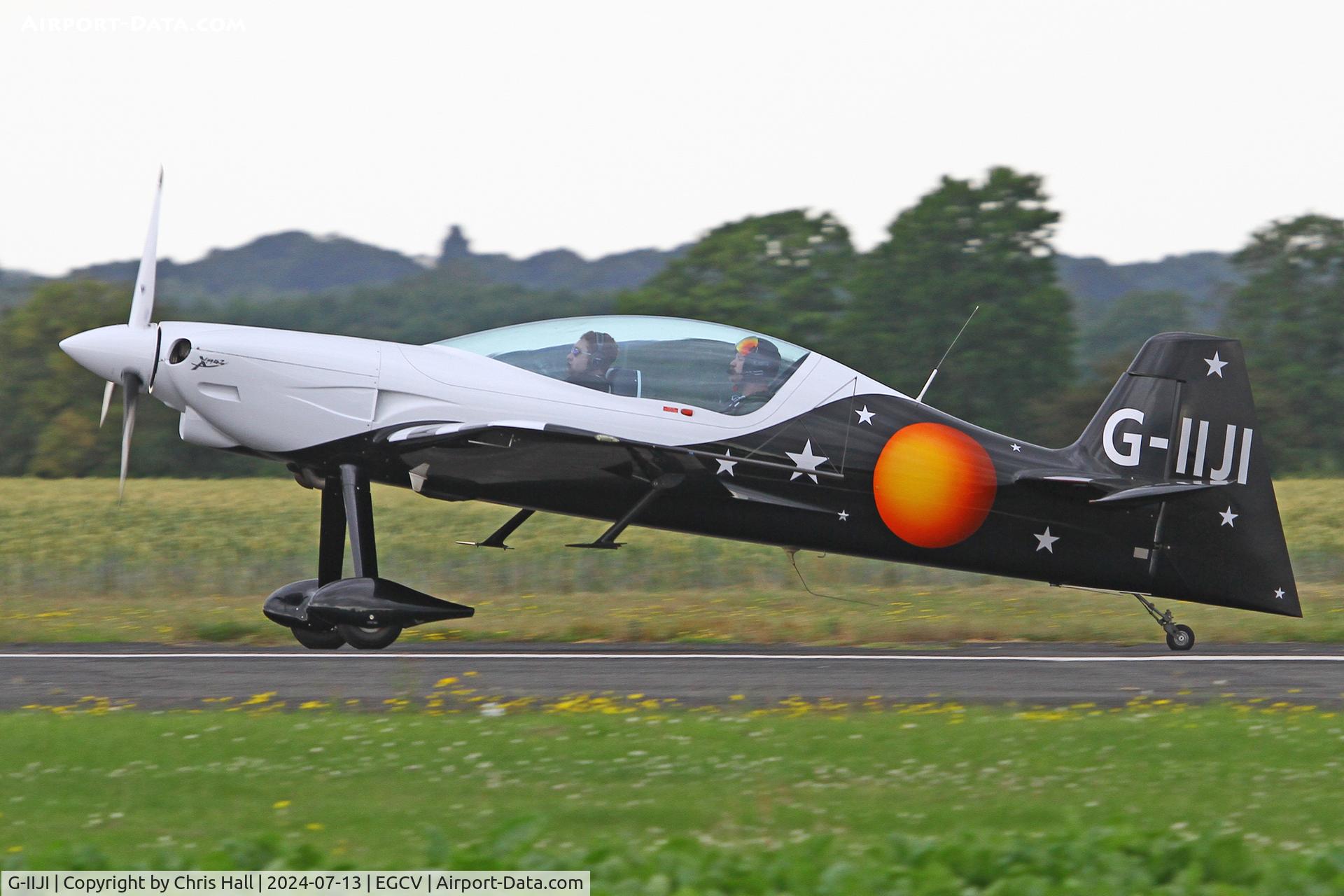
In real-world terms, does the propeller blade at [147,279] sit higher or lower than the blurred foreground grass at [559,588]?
higher

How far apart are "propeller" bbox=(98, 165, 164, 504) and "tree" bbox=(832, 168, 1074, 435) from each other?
120 ft

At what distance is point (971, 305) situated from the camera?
52.4 meters

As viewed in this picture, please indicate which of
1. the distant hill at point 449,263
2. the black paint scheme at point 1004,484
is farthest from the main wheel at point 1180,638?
the distant hill at point 449,263

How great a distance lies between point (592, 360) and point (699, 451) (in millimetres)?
1154

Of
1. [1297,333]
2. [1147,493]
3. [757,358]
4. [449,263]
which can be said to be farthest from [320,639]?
[449,263]

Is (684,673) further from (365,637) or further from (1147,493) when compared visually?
(1147,493)

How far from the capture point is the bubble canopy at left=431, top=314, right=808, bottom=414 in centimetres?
1173

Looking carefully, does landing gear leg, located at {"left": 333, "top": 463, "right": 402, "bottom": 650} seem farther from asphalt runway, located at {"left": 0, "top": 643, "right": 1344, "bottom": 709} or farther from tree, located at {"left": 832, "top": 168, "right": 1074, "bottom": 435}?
tree, located at {"left": 832, "top": 168, "right": 1074, "bottom": 435}

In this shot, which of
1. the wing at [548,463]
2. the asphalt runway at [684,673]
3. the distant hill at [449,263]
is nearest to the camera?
the asphalt runway at [684,673]

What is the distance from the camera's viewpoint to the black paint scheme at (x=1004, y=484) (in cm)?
1173

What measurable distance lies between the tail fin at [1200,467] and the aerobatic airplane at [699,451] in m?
0.02

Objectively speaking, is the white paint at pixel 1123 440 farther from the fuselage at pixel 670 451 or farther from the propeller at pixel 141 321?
the propeller at pixel 141 321

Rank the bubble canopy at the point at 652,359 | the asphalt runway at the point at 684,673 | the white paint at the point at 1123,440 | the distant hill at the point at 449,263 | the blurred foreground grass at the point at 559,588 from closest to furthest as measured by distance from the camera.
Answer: the asphalt runway at the point at 684,673 < the bubble canopy at the point at 652,359 < the white paint at the point at 1123,440 < the blurred foreground grass at the point at 559,588 < the distant hill at the point at 449,263

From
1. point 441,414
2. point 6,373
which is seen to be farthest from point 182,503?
point 6,373
